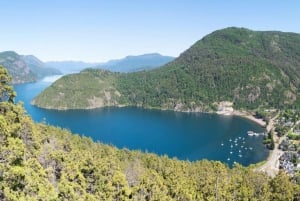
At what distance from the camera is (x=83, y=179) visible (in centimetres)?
3988

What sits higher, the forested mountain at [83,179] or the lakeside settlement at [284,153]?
the forested mountain at [83,179]

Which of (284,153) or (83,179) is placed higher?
(83,179)

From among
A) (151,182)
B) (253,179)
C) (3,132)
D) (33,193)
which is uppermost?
(3,132)

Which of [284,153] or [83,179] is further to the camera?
[284,153]

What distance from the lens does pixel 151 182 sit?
47500 millimetres

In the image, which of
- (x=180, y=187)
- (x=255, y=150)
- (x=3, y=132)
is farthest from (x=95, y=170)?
(x=255, y=150)

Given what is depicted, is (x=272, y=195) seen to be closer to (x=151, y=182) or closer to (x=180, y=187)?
(x=180, y=187)

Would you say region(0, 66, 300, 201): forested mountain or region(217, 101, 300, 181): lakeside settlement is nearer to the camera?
region(0, 66, 300, 201): forested mountain

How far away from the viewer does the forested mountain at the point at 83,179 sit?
22.8 meters

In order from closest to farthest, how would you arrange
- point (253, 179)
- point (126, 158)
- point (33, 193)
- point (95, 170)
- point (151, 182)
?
point (33, 193), point (95, 170), point (151, 182), point (253, 179), point (126, 158)

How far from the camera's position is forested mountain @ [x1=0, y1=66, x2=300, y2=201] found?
22.8 meters

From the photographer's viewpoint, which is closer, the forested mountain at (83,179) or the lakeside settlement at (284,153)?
the forested mountain at (83,179)

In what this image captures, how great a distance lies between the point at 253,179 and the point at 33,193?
157 ft

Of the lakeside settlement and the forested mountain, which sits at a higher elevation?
the forested mountain
